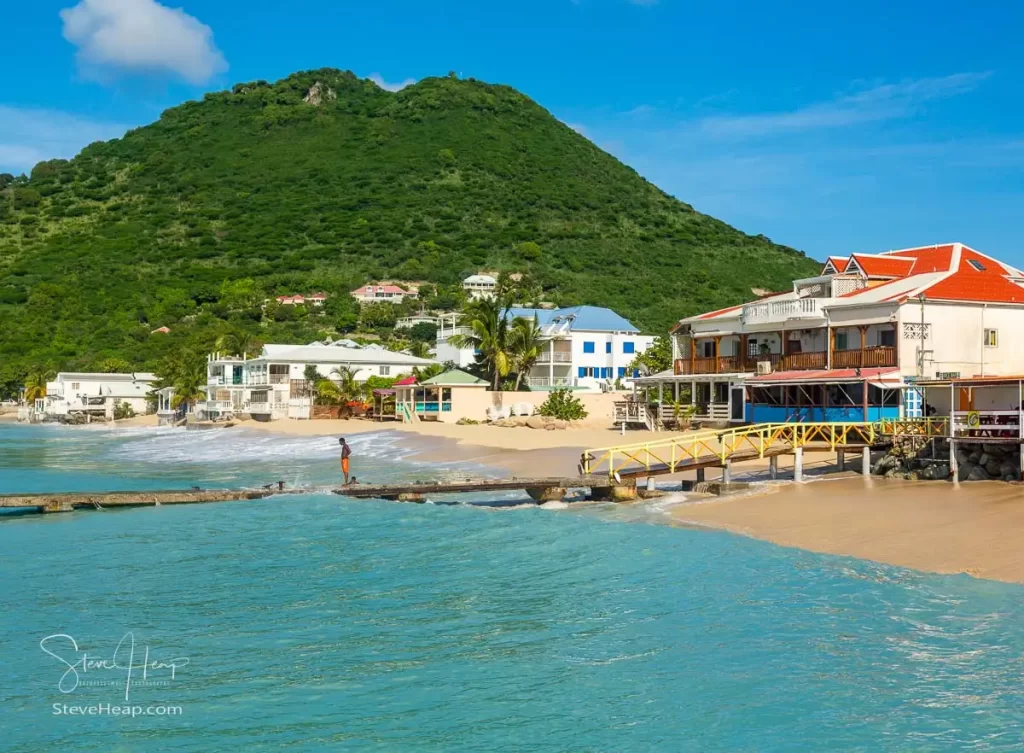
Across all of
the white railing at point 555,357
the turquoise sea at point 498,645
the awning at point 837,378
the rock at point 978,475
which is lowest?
the turquoise sea at point 498,645

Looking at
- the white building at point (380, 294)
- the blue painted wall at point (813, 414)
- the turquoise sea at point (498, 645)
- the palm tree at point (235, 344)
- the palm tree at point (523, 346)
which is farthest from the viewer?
the white building at point (380, 294)

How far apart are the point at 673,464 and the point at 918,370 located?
1257cm

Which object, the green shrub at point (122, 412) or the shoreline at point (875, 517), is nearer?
the shoreline at point (875, 517)

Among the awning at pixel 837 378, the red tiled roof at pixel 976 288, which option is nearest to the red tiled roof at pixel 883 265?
the red tiled roof at pixel 976 288

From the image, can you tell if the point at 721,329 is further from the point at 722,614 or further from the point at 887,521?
the point at 722,614

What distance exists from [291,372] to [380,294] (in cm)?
5263

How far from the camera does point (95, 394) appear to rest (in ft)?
325

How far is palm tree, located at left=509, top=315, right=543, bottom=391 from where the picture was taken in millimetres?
60438

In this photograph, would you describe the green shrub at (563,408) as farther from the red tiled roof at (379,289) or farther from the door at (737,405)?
the red tiled roof at (379,289)

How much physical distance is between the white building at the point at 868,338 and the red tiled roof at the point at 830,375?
0.15 feet

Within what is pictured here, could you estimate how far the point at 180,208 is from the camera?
155500 mm

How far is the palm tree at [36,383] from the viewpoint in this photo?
106 m

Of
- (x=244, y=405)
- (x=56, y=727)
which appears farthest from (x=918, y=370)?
(x=244, y=405)

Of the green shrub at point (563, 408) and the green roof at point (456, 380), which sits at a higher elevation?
the green roof at point (456, 380)
